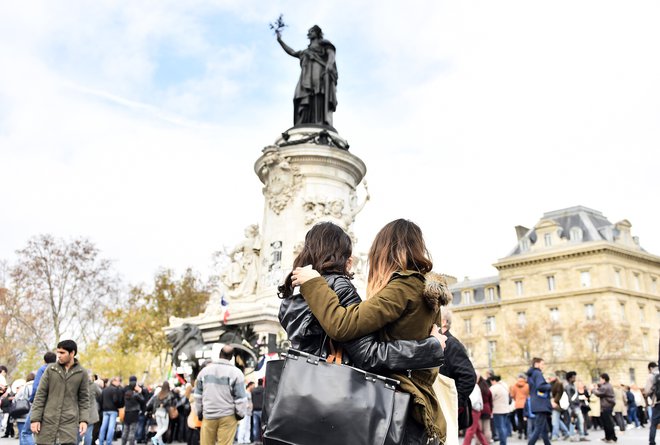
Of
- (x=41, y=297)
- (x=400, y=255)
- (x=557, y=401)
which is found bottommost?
(x=400, y=255)

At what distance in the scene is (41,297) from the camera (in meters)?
34.1

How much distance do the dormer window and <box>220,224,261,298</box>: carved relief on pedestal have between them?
1917 inches

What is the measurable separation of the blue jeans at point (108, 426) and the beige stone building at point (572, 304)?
1666 inches

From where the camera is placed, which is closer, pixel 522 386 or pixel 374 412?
pixel 374 412

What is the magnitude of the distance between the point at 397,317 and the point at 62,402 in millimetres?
4609

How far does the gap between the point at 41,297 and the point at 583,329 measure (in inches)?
1557

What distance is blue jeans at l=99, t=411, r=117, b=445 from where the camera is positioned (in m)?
11.5

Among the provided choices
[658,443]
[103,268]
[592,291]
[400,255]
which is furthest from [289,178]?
[592,291]

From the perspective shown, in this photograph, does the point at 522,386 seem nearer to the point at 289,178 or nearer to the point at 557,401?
the point at 557,401

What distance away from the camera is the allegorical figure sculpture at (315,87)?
17.8 m

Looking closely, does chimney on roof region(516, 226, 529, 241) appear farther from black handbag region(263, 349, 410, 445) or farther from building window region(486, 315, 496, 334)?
black handbag region(263, 349, 410, 445)

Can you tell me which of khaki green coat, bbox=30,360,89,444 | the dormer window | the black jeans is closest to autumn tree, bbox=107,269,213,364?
the black jeans

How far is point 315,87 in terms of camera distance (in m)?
17.7

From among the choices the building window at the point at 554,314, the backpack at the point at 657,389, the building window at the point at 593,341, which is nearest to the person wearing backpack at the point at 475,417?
the backpack at the point at 657,389
